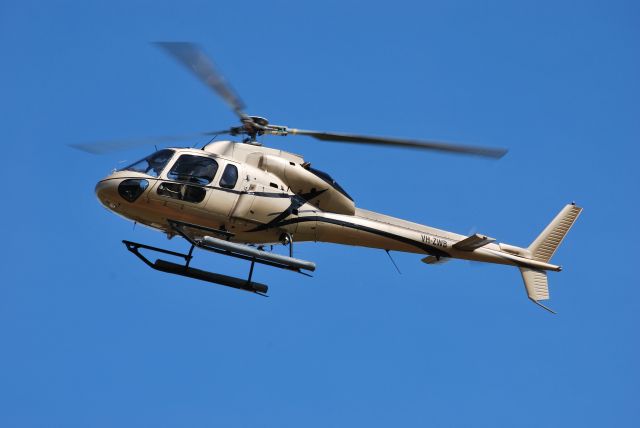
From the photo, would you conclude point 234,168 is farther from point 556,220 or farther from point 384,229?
point 556,220

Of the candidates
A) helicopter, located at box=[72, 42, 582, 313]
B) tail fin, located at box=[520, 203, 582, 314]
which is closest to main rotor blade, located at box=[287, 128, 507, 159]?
helicopter, located at box=[72, 42, 582, 313]

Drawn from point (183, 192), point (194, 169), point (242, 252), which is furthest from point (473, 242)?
point (183, 192)

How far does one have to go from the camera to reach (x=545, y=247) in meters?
16.4

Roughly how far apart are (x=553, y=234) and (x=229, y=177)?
6784mm

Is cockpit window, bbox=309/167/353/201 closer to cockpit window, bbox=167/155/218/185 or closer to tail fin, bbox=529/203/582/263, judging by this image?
cockpit window, bbox=167/155/218/185

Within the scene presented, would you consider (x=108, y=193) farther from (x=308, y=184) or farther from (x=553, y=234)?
(x=553, y=234)

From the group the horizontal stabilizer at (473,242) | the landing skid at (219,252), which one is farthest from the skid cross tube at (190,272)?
the horizontal stabilizer at (473,242)

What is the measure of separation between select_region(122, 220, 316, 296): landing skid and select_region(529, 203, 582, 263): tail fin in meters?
5.29

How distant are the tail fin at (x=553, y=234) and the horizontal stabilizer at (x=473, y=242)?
1748 mm

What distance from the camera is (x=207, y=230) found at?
13492 mm

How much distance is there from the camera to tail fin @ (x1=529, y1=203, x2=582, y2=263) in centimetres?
1631

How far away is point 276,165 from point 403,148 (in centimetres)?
222

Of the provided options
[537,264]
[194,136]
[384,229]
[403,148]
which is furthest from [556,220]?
[194,136]

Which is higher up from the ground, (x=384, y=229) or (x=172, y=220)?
(x=384, y=229)
